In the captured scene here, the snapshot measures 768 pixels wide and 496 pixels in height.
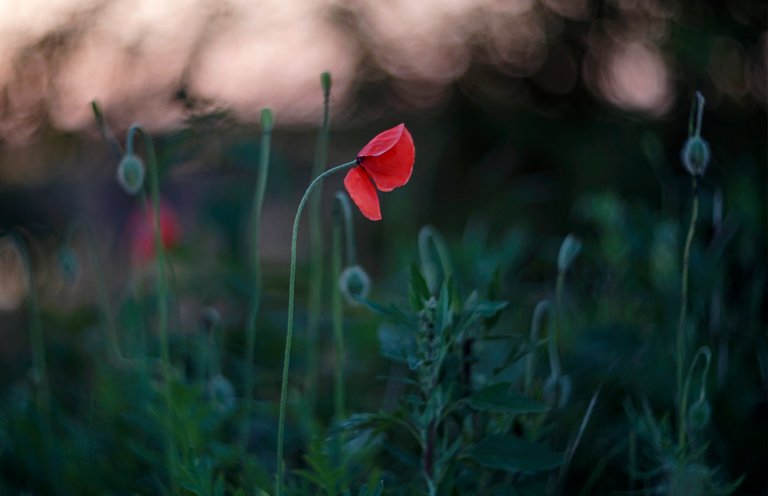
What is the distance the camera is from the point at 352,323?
6.94 ft

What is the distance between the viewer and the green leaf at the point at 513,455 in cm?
97

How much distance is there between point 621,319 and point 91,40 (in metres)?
1.66

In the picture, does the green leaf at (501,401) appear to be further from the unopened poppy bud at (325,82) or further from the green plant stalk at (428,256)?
the unopened poppy bud at (325,82)

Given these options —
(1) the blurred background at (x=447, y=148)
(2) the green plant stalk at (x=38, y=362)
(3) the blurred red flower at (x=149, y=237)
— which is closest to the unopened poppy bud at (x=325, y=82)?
(1) the blurred background at (x=447, y=148)

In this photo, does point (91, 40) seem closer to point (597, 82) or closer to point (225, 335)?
point (225, 335)

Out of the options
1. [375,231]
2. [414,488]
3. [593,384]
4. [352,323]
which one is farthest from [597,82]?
[414,488]

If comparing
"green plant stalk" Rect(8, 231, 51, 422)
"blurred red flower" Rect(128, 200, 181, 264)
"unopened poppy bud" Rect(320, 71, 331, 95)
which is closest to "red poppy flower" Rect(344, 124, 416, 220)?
"unopened poppy bud" Rect(320, 71, 331, 95)

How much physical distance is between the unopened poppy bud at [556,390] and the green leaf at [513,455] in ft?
0.76

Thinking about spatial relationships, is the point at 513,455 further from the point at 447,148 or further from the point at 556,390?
the point at 447,148

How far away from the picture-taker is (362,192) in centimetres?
87

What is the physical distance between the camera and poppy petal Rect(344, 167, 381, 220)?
85 cm

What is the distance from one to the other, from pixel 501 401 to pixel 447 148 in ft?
11.6

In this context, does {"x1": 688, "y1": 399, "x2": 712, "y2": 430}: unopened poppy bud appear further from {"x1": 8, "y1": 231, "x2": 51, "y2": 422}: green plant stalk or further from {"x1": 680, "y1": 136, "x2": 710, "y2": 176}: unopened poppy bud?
{"x1": 8, "y1": 231, "x2": 51, "y2": 422}: green plant stalk

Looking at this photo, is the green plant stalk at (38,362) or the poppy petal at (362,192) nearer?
the poppy petal at (362,192)
